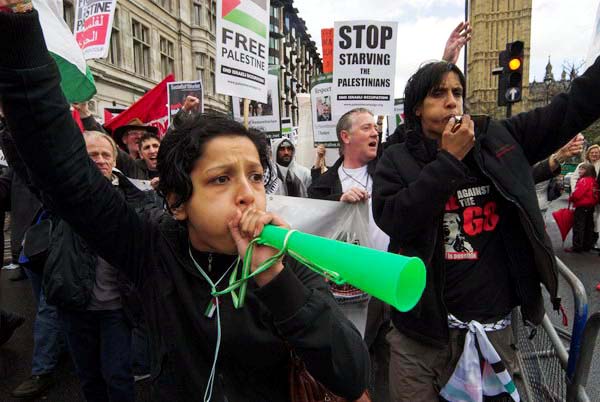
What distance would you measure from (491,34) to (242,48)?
65.9 metres

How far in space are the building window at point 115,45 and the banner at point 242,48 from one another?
15.8m

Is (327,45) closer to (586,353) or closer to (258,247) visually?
(586,353)

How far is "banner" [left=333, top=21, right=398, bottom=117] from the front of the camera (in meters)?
4.90

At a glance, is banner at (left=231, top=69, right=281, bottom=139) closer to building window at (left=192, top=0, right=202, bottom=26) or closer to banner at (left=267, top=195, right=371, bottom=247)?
banner at (left=267, top=195, right=371, bottom=247)

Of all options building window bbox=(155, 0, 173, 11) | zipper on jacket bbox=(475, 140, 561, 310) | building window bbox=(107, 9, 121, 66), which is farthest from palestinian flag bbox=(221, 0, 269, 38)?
building window bbox=(155, 0, 173, 11)

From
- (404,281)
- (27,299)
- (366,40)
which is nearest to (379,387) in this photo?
(404,281)

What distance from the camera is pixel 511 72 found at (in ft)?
25.3

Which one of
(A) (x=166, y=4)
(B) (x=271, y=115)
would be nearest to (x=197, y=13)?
(A) (x=166, y=4)

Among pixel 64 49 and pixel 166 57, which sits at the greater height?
pixel 166 57

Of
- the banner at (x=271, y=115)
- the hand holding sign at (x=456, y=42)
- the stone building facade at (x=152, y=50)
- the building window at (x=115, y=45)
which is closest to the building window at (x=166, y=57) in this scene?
the stone building facade at (x=152, y=50)

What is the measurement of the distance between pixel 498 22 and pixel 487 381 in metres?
68.3

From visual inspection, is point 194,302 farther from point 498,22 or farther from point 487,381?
point 498,22

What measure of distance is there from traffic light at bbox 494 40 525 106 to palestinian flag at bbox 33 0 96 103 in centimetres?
761

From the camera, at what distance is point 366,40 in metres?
4.93
